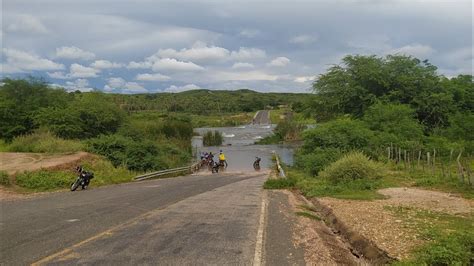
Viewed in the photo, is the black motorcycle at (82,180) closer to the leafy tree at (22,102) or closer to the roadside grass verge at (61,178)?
the roadside grass verge at (61,178)

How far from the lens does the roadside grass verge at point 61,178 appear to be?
873 inches

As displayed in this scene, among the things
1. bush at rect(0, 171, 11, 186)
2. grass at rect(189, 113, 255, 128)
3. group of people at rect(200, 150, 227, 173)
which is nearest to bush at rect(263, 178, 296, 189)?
bush at rect(0, 171, 11, 186)

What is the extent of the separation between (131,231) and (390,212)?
6.98 metres

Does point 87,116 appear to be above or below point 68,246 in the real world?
above

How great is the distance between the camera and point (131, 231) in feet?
34.3

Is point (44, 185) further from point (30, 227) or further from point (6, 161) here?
point (30, 227)

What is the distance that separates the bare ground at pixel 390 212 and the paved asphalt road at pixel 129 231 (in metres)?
2.53

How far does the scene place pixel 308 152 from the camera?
3734cm

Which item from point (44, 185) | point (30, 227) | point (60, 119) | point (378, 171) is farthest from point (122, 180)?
point (30, 227)

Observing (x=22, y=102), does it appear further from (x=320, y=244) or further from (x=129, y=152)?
(x=320, y=244)

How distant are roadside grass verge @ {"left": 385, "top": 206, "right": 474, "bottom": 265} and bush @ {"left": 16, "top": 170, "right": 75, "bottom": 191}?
56.5 ft

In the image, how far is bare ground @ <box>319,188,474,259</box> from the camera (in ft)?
30.0

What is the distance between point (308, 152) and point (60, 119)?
64.8 feet

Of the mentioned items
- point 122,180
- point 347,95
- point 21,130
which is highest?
point 347,95
